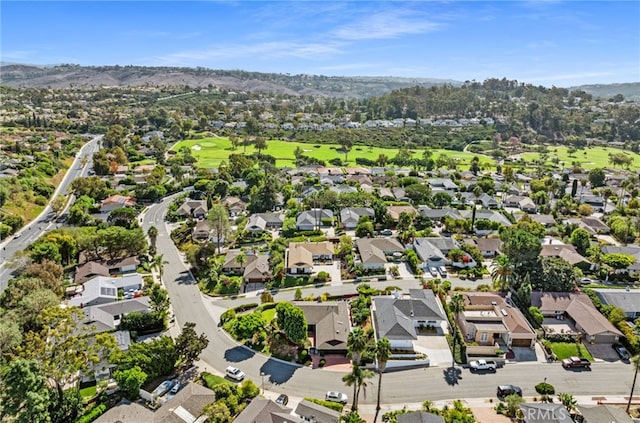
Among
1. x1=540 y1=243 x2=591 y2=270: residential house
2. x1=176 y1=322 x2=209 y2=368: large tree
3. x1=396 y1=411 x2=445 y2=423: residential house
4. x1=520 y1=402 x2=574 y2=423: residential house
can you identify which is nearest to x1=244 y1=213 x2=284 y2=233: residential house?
x1=176 y1=322 x2=209 y2=368: large tree

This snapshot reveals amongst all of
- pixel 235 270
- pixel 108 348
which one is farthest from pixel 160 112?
pixel 108 348

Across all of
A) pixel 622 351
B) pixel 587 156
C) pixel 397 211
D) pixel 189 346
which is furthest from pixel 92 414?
pixel 587 156

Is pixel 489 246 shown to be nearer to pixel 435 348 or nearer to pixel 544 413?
pixel 435 348

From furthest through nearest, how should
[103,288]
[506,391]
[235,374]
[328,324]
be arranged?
[103,288]
[328,324]
[235,374]
[506,391]

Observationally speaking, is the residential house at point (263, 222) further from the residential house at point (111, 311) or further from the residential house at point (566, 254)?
the residential house at point (566, 254)

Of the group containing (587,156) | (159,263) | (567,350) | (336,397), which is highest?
(587,156)
